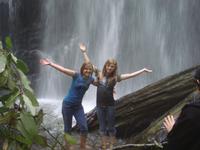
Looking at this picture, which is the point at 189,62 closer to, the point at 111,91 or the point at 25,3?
the point at 25,3

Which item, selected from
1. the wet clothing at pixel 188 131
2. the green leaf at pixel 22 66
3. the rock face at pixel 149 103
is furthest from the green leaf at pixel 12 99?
the rock face at pixel 149 103

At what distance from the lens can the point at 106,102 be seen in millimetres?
6938

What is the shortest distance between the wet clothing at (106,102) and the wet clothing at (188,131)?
4500mm

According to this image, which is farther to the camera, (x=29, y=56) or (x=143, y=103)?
(x=29, y=56)

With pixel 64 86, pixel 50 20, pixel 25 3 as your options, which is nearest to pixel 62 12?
pixel 50 20

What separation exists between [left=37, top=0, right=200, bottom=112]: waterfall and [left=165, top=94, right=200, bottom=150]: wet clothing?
16035 millimetres

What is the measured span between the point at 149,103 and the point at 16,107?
6.03 m

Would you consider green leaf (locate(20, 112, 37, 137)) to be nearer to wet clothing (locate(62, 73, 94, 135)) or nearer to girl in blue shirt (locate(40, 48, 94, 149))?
girl in blue shirt (locate(40, 48, 94, 149))

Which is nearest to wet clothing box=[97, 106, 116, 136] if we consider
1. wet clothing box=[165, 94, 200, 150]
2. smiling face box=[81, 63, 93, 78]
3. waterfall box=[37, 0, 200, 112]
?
smiling face box=[81, 63, 93, 78]

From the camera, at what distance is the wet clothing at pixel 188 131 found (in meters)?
2.28

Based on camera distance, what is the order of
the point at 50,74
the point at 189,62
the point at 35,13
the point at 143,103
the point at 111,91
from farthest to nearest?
the point at 35,13, the point at 50,74, the point at 189,62, the point at 143,103, the point at 111,91

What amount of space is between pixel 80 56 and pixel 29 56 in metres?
2.65

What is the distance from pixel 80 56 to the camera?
20.2 m

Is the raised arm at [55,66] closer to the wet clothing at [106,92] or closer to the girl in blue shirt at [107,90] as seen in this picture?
the girl in blue shirt at [107,90]
